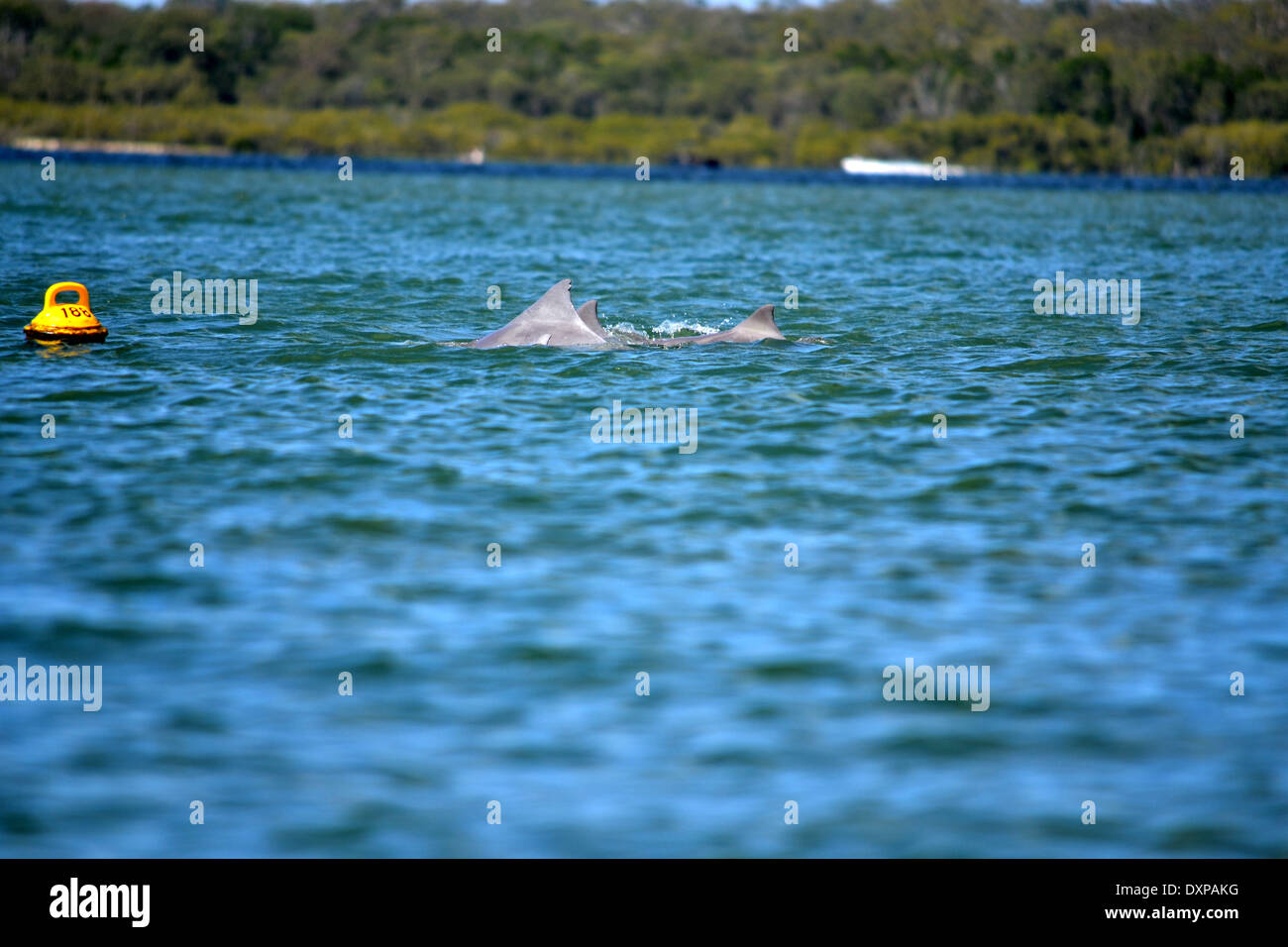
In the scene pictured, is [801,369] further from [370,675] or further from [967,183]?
[967,183]

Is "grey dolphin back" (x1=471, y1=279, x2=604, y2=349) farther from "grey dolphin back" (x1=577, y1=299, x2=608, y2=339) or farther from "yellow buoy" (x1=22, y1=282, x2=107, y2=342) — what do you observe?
"yellow buoy" (x1=22, y1=282, x2=107, y2=342)

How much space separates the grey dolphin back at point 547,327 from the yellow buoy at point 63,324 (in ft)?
18.7

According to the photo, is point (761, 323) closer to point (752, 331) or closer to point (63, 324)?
point (752, 331)

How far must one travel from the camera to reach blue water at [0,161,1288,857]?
25.2 ft

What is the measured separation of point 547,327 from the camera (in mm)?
21406

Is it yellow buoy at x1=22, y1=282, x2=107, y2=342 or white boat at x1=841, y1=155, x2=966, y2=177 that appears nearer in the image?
yellow buoy at x1=22, y1=282, x2=107, y2=342

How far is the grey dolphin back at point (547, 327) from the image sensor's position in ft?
69.8

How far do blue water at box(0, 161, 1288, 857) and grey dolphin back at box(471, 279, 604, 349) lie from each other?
508 millimetres

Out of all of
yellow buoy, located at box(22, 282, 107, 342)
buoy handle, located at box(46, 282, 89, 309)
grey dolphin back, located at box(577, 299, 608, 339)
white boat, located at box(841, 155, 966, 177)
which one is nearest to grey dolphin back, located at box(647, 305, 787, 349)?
grey dolphin back, located at box(577, 299, 608, 339)

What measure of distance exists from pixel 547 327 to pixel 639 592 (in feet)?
36.6

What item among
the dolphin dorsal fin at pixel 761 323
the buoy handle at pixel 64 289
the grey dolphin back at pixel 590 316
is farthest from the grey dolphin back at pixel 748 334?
the buoy handle at pixel 64 289
